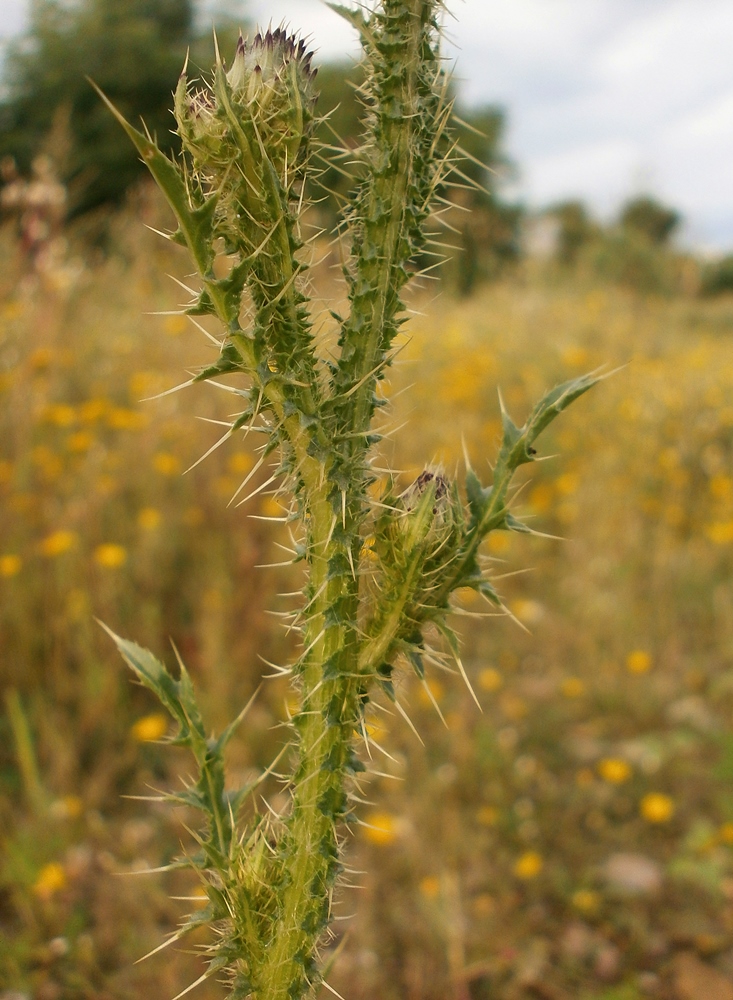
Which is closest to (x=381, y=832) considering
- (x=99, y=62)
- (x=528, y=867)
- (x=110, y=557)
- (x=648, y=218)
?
(x=528, y=867)

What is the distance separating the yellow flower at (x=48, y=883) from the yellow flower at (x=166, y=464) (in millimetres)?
1765

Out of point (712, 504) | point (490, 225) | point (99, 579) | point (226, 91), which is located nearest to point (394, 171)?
point (226, 91)

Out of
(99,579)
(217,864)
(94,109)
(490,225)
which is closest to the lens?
(217,864)

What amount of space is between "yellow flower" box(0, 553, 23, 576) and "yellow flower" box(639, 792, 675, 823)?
2.26 metres

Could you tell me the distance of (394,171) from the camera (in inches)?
26.7

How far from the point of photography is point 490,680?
310cm

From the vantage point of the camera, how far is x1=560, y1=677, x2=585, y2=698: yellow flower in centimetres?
315

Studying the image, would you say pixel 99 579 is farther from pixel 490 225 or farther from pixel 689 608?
pixel 490 225

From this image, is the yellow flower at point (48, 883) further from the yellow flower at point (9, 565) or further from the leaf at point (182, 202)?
the leaf at point (182, 202)

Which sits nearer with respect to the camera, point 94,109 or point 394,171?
point 394,171

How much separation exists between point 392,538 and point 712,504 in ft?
14.7

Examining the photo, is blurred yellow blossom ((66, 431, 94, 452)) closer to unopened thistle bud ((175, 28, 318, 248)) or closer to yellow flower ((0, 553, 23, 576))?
yellow flower ((0, 553, 23, 576))

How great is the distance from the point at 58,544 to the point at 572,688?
2027mm

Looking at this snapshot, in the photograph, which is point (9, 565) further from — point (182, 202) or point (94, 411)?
point (182, 202)
